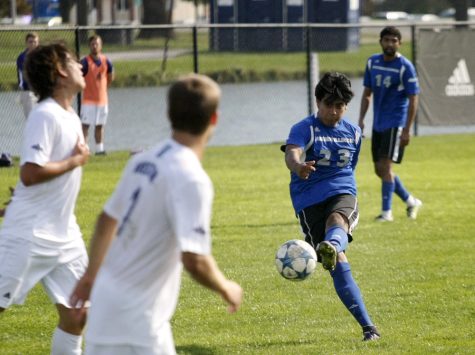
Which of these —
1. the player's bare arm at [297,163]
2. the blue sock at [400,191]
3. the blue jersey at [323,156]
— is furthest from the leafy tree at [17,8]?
the player's bare arm at [297,163]

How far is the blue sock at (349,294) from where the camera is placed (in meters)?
6.87

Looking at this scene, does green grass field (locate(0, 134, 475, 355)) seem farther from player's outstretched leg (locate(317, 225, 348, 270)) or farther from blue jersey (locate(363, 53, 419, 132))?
blue jersey (locate(363, 53, 419, 132))

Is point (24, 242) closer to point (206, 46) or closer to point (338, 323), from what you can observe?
point (338, 323)

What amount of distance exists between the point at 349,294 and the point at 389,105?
17.7 ft

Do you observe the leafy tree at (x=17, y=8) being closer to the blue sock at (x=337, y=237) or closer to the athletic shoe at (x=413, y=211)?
the athletic shoe at (x=413, y=211)

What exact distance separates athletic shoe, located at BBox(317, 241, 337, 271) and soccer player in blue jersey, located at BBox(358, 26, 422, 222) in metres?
5.11

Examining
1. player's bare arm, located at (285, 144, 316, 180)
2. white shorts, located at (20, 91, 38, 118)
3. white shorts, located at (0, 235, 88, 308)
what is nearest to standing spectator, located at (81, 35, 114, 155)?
white shorts, located at (20, 91, 38, 118)

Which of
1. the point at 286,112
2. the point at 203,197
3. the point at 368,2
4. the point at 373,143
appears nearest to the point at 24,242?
the point at 203,197

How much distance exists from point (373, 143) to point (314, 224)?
16.2 feet

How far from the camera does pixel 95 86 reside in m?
18.1

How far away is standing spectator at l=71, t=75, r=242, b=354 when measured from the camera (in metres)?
3.99

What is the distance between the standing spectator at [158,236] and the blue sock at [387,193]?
7.84 meters

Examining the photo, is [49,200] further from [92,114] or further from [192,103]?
[92,114]

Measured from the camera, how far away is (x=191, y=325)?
7484mm
